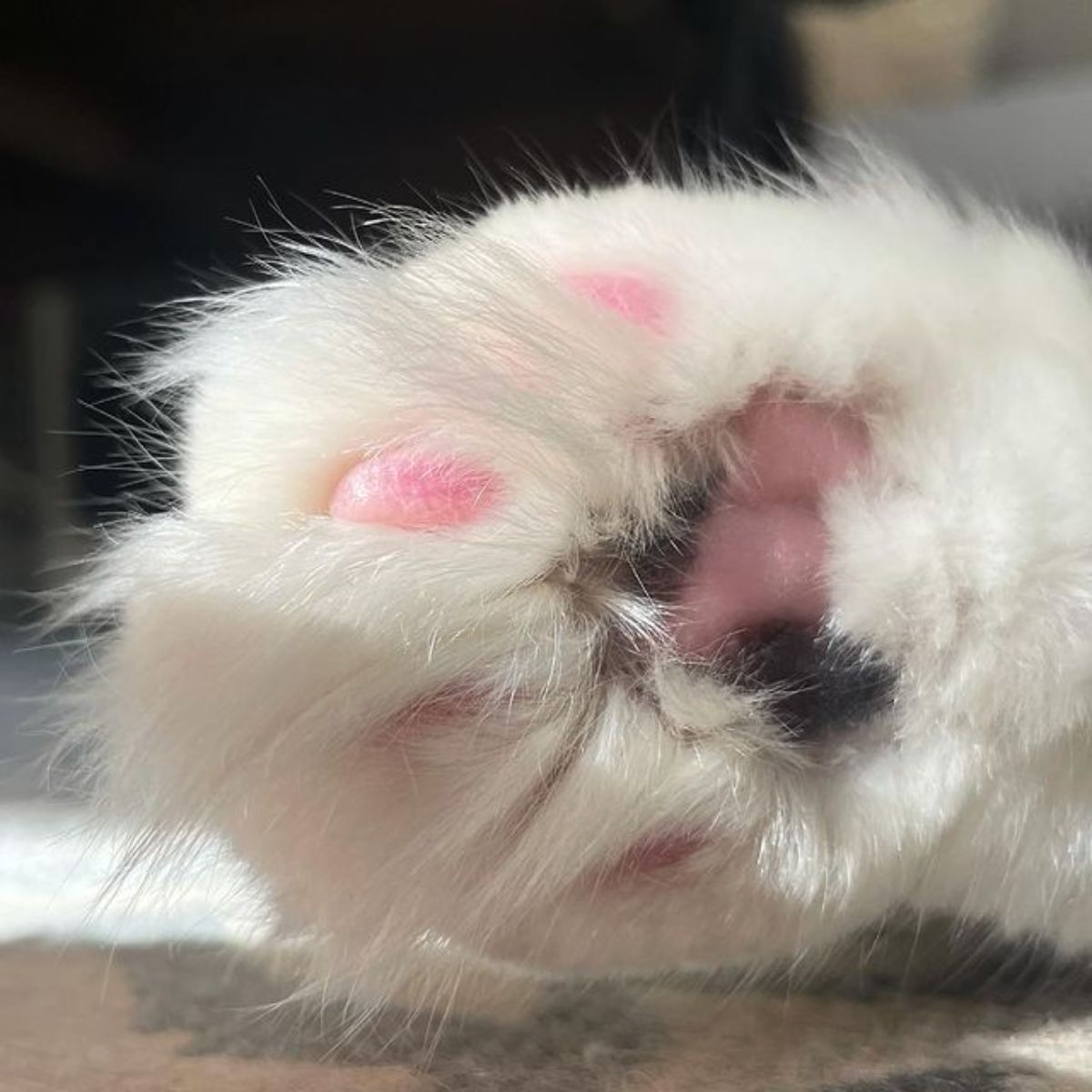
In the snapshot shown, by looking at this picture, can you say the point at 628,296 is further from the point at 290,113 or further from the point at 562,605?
the point at 290,113

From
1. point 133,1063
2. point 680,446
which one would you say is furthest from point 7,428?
point 680,446

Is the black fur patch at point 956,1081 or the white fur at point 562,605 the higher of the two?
the white fur at point 562,605

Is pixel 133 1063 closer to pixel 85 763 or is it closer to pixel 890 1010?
pixel 85 763

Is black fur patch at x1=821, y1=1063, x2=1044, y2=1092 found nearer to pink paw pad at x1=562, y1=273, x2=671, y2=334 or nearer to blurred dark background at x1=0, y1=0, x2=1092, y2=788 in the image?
pink paw pad at x1=562, y1=273, x2=671, y2=334

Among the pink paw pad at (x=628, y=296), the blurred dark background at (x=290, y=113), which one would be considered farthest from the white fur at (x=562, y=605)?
the blurred dark background at (x=290, y=113)

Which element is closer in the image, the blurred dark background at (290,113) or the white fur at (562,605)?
the white fur at (562,605)

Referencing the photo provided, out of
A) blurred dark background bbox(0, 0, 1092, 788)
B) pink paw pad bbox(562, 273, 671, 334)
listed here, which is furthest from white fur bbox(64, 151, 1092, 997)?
blurred dark background bbox(0, 0, 1092, 788)

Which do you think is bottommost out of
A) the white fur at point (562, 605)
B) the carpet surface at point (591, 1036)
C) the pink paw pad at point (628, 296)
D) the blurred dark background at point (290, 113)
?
the carpet surface at point (591, 1036)

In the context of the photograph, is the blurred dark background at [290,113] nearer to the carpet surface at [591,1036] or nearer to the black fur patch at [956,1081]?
the carpet surface at [591,1036]
